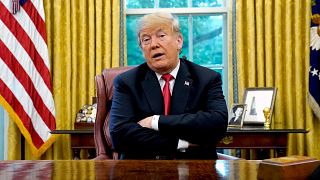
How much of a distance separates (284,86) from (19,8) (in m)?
2.46

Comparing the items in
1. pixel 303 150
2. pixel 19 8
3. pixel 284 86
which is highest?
pixel 19 8

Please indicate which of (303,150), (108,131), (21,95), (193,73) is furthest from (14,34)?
(303,150)

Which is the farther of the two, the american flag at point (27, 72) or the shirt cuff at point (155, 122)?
the american flag at point (27, 72)

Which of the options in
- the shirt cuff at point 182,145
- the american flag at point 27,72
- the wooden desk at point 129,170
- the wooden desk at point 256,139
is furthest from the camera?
the american flag at point 27,72

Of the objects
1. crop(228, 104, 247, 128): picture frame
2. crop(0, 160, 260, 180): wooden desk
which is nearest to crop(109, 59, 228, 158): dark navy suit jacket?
crop(0, 160, 260, 180): wooden desk

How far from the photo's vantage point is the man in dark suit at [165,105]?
2.46 meters

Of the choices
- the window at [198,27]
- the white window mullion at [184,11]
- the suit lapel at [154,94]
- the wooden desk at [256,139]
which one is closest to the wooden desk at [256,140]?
the wooden desk at [256,139]

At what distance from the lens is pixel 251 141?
3766 mm

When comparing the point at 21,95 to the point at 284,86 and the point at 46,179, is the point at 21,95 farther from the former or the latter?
the point at 46,179

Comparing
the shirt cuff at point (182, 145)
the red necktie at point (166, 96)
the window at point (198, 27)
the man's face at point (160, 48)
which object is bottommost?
the shirt cuff at point (182, 145)

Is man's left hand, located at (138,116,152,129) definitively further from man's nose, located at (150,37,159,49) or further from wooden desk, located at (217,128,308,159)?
wooden desk, located at (217,128,308,159)

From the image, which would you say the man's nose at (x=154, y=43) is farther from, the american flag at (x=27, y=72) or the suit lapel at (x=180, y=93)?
the american flag at (x=27, y=72)

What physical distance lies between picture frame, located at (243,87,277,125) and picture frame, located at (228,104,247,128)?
10 centimetres

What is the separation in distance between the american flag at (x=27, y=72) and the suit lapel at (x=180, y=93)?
2.04 meters
